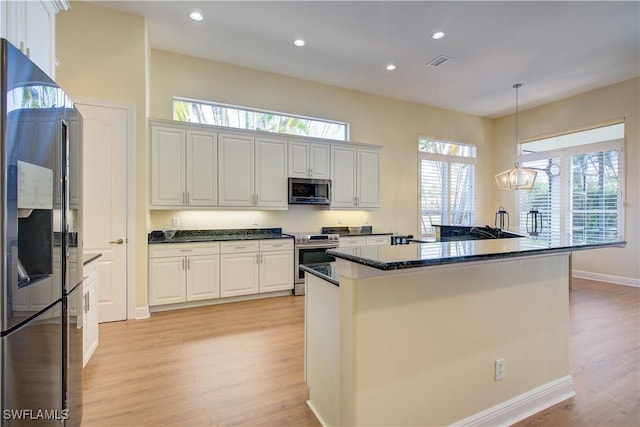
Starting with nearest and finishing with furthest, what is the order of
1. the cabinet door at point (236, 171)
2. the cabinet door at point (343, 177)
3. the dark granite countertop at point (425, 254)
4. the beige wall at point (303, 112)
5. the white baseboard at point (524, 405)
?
1. the dark granite countertop at point (425, 254)
2. the white baseboard at point (524, 405)
3. the beige wall at point (303, 112)
4. the cabinet door at point (236, 171)
5. the cabinet door at point (343, 177)

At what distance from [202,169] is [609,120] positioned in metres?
6.83

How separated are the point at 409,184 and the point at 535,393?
483cm

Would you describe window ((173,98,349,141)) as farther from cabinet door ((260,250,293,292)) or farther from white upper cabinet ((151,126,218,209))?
cabinet door ((260,250,293,292))

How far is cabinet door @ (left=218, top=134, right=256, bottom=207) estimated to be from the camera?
4363mm

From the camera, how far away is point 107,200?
3.49 metres

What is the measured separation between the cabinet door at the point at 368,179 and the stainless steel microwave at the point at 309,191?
648 millimetres

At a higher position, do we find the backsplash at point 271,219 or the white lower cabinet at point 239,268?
the backsplash at point 271,219

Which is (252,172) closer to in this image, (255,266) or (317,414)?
(255,266)

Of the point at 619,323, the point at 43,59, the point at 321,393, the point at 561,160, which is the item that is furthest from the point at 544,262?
the point at 561,160

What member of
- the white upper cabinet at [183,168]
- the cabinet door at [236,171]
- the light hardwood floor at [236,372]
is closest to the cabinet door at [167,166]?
the white upper cabinet at [183,168]

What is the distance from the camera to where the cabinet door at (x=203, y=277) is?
13.0ft

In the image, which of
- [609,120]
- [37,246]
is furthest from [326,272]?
[609,120]

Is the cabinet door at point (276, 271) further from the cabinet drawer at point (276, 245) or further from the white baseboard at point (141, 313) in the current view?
the white baseboard at point (141, 313)

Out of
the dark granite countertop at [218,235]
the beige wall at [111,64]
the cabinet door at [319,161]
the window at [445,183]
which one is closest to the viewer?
the beige wall at [111,64]
